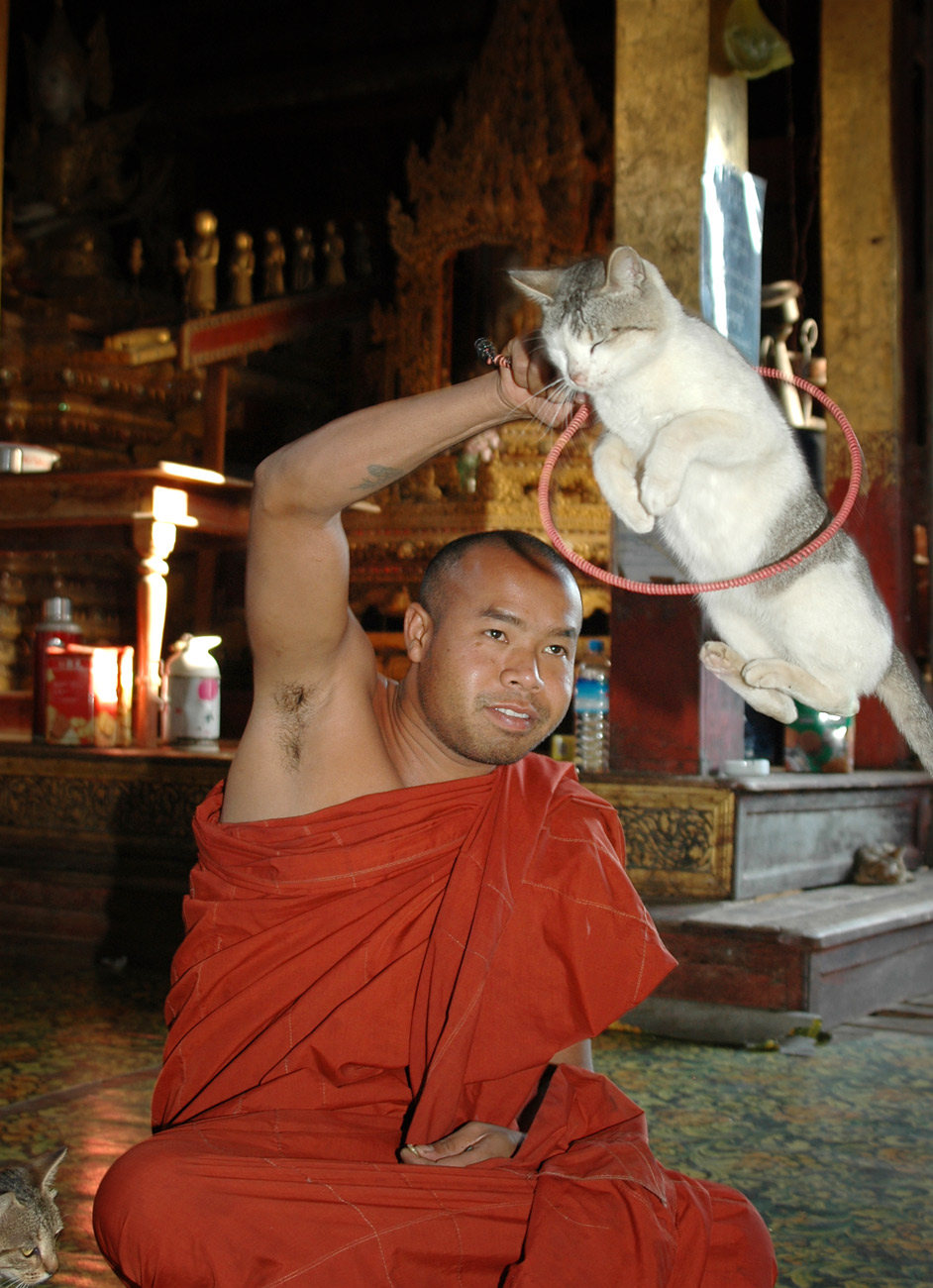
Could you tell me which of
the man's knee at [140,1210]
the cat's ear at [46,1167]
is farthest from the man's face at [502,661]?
the cat's ear at [46,1167]

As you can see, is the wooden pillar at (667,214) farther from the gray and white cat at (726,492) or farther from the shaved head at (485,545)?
the gray and white cat at (726,492)

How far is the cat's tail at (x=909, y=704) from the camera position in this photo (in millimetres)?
1308

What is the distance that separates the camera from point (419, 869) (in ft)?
5.94

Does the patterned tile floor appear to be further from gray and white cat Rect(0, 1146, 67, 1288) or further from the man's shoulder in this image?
the man's shoulder

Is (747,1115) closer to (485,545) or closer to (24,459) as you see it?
(485,545)

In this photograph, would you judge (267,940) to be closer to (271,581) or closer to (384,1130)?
(384,1130)

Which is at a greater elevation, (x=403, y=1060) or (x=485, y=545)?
(x=485, y=545)

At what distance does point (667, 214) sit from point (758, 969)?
7.16 ft

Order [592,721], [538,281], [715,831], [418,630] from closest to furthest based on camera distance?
[538,281] < [418,630] < [715,831] < [592,721]

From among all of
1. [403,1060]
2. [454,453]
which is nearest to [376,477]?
[403,1060]

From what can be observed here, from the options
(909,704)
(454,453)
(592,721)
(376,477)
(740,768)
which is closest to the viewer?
(909,704)

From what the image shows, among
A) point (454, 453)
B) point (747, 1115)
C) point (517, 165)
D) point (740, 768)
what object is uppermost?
point (517, 165)

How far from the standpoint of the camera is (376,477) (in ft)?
5.27

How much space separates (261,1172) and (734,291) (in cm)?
185
